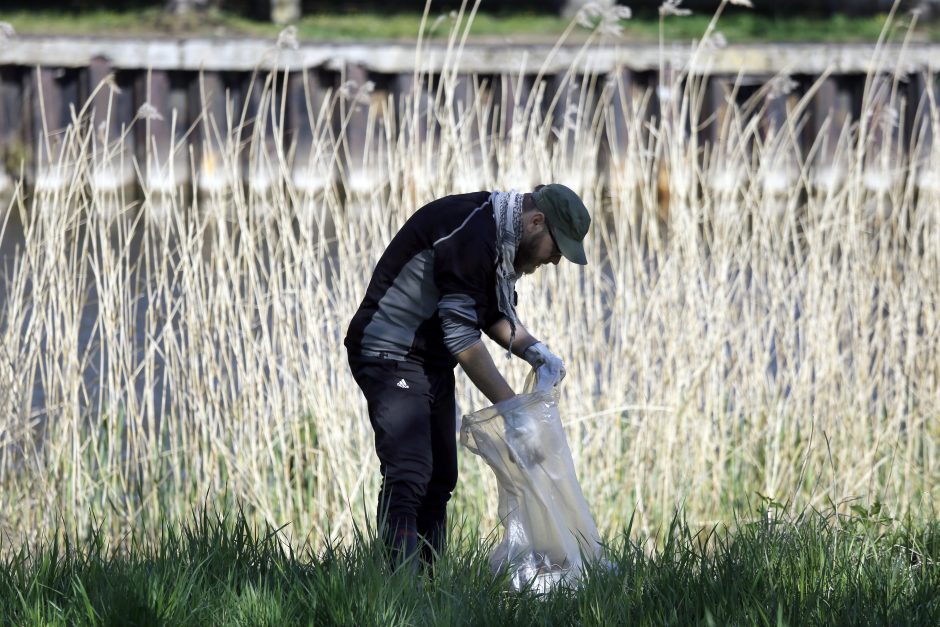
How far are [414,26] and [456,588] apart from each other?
13329mm

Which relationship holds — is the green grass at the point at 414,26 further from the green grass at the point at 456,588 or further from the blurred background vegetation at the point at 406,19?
the green grass at the point at 456,588

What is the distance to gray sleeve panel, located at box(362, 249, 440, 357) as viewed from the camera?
136 inches

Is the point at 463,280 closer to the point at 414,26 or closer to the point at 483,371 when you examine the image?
the point at 483,371

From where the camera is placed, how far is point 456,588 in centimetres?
306

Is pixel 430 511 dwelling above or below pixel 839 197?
below

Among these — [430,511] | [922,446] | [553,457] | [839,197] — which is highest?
[839,197]

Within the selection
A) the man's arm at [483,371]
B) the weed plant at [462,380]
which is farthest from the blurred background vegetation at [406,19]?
the man's arm at [483,371]

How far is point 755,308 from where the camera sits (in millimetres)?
5348

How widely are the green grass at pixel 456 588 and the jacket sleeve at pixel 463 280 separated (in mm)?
589

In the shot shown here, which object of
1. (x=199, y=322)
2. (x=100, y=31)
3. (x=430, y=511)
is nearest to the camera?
(x=430, y=511)

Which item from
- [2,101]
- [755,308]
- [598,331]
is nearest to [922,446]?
[755,308]

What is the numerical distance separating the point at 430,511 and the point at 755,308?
2225mm

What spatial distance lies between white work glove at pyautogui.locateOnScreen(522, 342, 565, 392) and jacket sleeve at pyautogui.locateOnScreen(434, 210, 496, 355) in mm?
251

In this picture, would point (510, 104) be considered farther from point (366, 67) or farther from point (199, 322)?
point (199, 322)
